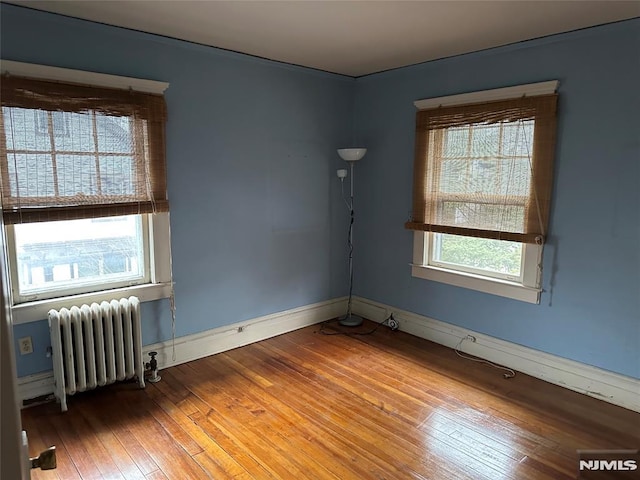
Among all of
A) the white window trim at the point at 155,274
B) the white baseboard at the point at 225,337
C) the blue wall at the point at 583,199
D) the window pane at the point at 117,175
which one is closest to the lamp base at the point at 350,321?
the white baseboard at the point at 225,337

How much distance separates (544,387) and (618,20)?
7.99ft

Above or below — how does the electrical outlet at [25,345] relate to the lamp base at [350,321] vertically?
above

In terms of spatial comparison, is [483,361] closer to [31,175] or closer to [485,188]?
[485,188]

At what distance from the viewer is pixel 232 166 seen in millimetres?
3584

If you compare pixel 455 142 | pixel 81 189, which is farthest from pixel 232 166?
pixel 455 142

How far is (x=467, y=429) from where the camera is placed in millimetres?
2633

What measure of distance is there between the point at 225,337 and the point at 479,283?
213 centimetres

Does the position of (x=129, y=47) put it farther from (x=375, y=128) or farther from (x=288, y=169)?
(x=375, y=128)

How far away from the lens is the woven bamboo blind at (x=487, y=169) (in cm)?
312

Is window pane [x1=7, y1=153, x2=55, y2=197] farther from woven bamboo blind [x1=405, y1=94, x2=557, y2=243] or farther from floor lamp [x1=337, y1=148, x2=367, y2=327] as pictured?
woven bamboo blind [x1=405, y1=94, x2=557, y2=243]

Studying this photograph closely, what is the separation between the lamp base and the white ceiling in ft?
7.97

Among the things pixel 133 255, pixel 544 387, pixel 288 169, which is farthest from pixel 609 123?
pixel 133 255

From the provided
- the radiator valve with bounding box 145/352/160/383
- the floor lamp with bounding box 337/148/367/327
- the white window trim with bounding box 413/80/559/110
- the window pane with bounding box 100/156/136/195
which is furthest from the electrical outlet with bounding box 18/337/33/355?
the white window trim with bounding box 413/80/559/110

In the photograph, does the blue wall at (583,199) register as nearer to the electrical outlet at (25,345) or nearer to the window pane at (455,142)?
the window pane at (455,142)
